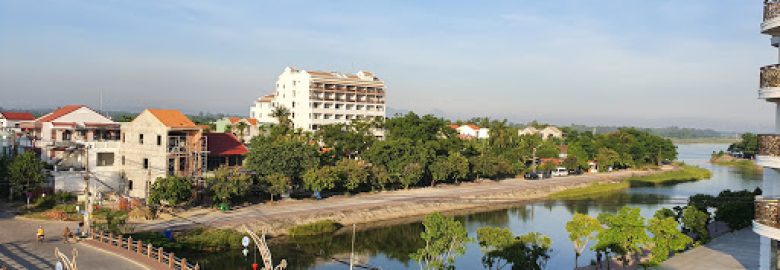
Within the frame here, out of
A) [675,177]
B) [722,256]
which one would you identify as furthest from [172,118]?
[675,177]

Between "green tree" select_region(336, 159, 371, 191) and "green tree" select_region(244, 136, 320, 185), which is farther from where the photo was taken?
"green tree" select_region(336, 159, 371, 191)

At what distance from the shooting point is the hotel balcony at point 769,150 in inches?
566

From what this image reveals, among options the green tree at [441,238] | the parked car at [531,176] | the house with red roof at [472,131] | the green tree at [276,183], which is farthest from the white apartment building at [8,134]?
the house with red roof at [472,131]

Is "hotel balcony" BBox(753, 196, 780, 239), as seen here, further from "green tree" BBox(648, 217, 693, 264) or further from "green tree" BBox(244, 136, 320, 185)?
"green tree" BBox(244, 136, 320, 185)

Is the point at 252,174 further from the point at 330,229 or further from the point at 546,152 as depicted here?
the point at 546,152

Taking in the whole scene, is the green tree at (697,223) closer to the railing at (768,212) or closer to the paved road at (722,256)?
the paved road at (722,256)

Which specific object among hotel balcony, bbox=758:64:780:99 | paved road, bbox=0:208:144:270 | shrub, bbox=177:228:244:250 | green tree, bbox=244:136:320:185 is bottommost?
shrub, bbox=177:228:244:250

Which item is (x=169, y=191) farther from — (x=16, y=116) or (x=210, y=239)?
(x=16, y=116)

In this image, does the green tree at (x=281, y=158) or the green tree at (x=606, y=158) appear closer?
the green tree at (x=281, y=158)

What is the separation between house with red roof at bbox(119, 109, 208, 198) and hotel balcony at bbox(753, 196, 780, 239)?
34.2 m

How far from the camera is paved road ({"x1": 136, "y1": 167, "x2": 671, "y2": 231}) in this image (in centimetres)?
3609

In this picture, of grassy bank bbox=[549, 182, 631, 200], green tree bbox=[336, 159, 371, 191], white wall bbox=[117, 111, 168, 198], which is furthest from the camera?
grassy bank bbox=[549, 182, 631, 200]

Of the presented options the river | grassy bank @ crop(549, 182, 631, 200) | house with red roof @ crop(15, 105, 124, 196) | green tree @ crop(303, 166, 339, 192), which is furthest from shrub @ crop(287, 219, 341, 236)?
grassy bank @ crop(549, 182, 631, 200)

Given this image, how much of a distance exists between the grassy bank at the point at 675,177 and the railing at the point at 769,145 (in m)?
62.7
